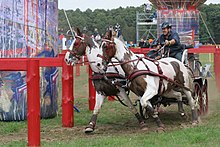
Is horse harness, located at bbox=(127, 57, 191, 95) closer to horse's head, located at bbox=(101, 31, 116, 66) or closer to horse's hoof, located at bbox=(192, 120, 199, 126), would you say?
horse's head, located at bbox=(101, 31, 116, 66)

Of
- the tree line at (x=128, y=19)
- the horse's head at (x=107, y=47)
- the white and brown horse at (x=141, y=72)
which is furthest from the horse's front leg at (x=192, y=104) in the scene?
the tree line at (x=128, y=19)

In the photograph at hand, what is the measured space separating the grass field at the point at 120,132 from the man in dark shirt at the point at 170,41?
1.54 metres

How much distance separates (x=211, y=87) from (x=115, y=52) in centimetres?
930

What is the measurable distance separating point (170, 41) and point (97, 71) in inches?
88.5

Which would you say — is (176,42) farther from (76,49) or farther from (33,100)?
(33,100)

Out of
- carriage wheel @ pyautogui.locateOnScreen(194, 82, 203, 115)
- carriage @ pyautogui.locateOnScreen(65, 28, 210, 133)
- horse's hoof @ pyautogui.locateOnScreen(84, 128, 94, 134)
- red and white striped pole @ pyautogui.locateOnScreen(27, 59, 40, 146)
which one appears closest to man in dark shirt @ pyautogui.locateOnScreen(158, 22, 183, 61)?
carriage @ pyautogui.locateOnScreen(65, 28, 210, 133)

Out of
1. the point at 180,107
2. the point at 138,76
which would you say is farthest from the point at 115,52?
the point at 180,107

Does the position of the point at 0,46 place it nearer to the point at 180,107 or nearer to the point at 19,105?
the point at 19,105

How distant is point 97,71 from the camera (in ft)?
32.6

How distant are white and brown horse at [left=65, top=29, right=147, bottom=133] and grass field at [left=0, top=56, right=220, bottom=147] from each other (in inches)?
21.8

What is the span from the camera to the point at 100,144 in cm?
829

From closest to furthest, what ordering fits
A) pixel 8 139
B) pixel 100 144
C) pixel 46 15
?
1. pixel 100 144
2. pixel 8 139
3. pixel 46 15

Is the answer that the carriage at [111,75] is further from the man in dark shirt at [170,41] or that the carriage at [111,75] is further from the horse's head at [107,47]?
the man in dark shirt at [170,41]

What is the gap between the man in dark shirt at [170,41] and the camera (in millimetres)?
11458
